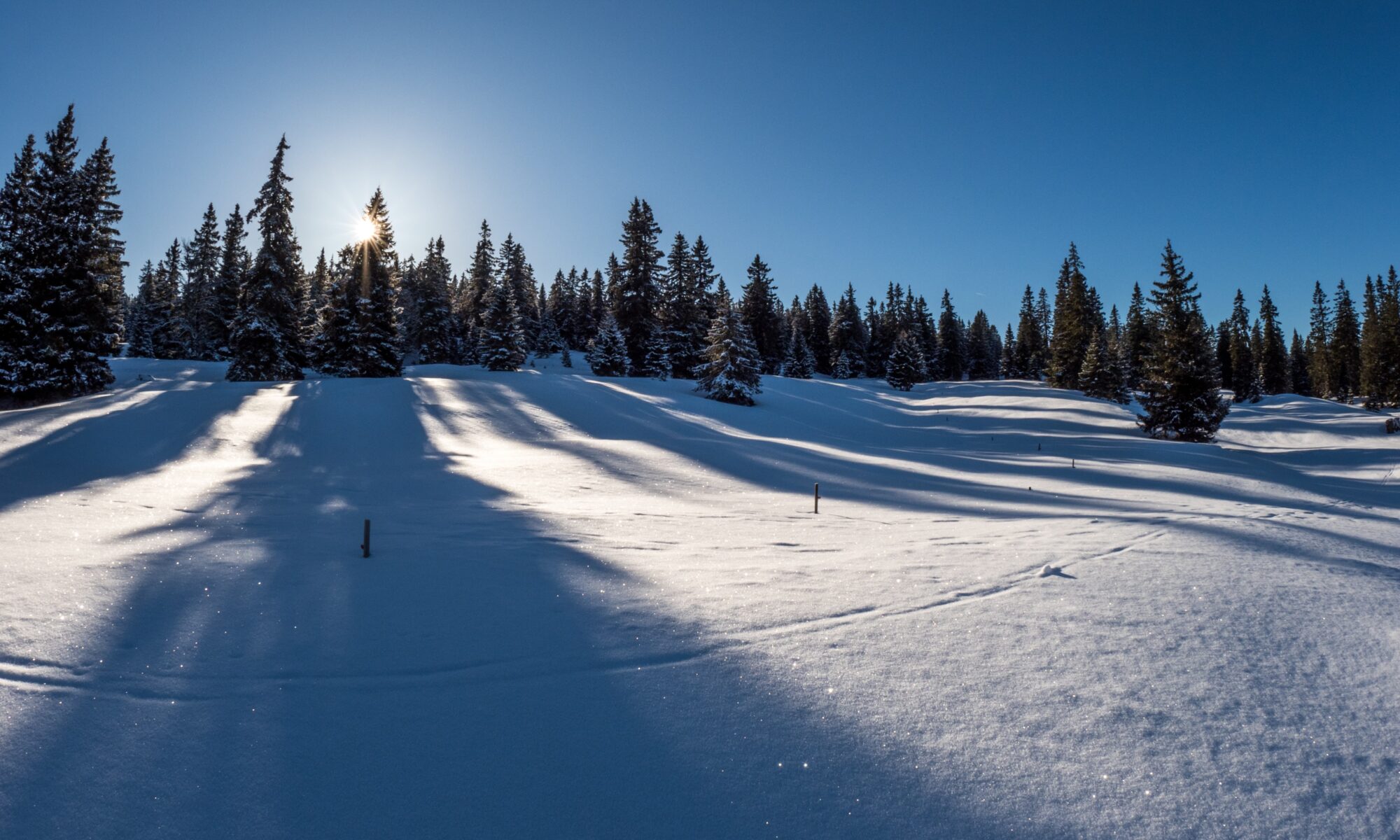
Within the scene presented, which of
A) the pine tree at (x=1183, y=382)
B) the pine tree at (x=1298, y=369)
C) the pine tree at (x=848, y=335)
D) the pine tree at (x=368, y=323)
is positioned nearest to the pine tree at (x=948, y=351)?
the pine tree at (x=848, y=335)

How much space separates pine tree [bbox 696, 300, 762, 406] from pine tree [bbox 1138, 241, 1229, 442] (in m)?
20.3

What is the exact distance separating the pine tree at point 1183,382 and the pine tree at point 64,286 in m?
48.0

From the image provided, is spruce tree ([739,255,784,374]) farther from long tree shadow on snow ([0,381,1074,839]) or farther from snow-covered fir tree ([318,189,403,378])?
long tree shadow on snow ([0,381,1074,839])

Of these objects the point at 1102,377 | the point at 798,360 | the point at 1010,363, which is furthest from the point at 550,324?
the point at 1010,363

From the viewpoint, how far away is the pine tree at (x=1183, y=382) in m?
29.4

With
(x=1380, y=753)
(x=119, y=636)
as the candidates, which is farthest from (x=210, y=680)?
(x=1380, y=753)

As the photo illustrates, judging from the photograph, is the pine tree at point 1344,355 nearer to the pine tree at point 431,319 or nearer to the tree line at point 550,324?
the tree line at point 550,324

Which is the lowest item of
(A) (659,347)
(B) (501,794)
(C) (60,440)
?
(B) (501,794)

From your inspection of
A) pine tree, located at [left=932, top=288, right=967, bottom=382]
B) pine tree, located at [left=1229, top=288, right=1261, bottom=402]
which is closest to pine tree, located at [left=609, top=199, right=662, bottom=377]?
pine tree, located at [left=932, top=288, right=967, bottom=382]

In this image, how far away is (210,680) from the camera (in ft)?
15.1

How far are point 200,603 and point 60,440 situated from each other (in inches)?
660

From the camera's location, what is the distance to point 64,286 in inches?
966

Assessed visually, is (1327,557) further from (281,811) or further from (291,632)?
(291,632)

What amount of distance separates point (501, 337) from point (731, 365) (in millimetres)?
19492
